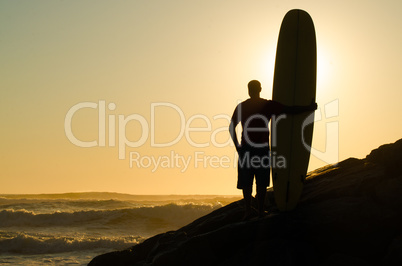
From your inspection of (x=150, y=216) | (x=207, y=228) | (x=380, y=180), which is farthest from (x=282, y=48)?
(x=150, y=216)

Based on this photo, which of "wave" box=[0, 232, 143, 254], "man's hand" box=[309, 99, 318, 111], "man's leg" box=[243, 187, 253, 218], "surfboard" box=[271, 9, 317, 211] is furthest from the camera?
"wave" box=[0, 232, 143, 254]

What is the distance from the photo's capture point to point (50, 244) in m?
18.5

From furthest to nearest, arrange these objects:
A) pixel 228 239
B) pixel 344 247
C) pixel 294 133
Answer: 1. pixel 294 133
2. pixel 228 239
3. pixel 344 247

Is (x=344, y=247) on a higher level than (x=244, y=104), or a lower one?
lower

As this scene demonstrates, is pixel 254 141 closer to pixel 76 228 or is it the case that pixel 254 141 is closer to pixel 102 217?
pixel 76 228

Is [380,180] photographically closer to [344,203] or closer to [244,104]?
[344,203]

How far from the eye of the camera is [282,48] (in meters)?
7.95

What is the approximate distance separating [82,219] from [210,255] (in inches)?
827

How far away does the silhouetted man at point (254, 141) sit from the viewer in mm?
6820

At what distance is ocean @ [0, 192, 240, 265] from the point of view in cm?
1700

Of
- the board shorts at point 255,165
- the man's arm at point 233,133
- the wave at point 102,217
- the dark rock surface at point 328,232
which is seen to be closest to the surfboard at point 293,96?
the dark rock surface at point 328,232

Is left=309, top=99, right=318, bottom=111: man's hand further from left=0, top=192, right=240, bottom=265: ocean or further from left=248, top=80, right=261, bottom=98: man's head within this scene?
left=0, top=192, right=240, bottom=265: ocean

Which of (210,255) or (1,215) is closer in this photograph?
(210,255)

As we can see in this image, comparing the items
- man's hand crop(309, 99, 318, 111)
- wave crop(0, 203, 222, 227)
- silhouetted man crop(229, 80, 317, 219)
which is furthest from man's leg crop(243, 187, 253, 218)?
wave crop(0, 203, 222, 227)
